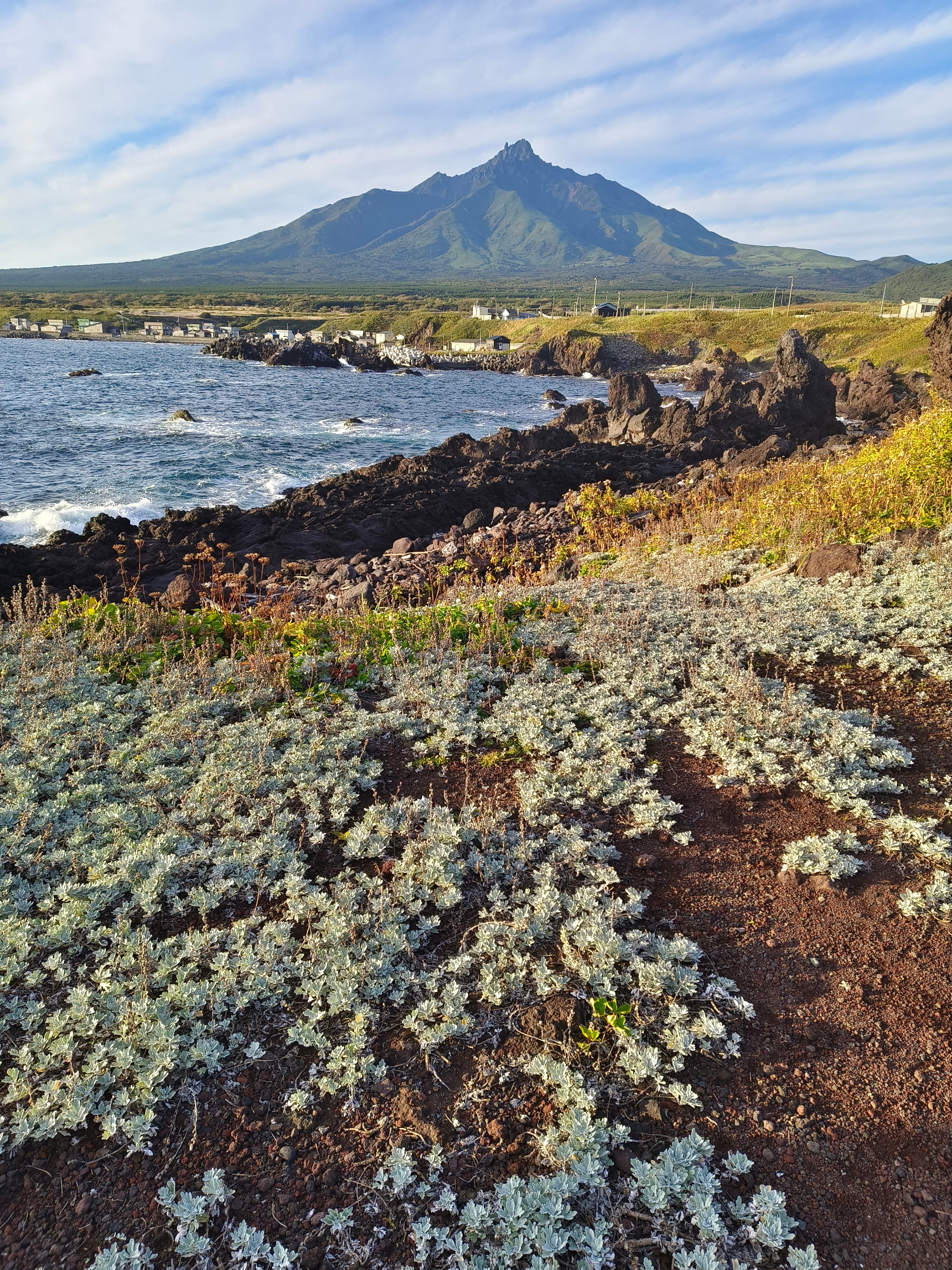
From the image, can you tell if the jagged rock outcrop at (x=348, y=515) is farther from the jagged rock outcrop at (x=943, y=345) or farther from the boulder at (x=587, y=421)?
the jagged rock outcrop at (x=943, y=345)

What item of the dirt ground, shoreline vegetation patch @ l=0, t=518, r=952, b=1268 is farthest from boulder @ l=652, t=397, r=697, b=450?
the dirt ground

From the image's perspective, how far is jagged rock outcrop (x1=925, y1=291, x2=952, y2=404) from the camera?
1457cm

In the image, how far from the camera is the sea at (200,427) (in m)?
27.2

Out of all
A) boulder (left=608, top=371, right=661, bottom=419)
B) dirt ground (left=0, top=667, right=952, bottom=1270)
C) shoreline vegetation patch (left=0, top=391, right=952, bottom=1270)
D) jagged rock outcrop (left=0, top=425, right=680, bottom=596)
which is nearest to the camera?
dirt ground (left=0, top=667, right=952, bottom=1270)

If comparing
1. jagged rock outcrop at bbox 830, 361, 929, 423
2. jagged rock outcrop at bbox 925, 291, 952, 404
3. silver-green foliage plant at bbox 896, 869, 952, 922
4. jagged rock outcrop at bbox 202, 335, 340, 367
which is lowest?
silver-green foliage plant at bbox 896, 869, 952, 922

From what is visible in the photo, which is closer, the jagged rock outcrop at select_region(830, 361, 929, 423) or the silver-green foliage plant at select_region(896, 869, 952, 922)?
the silver-green foliage plant at select_region(896, 869, 952, 922)

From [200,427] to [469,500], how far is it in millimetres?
26400

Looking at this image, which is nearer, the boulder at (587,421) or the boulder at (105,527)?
the boulder at (105,527)

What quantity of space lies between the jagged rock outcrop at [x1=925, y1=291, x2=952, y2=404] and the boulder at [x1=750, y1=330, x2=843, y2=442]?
20315 millimetres

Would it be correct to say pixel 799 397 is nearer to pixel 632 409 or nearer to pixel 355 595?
pixel 632 409

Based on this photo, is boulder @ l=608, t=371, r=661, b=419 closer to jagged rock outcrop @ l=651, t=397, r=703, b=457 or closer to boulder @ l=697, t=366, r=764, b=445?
jagged rock outcrop @ l=651, t=397, r=703, b=457

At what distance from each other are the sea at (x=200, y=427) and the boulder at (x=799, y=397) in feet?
55.0

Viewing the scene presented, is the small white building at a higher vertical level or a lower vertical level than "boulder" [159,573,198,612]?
higher

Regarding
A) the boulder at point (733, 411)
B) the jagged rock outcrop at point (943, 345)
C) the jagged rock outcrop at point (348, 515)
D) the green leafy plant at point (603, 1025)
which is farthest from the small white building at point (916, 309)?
the green leafy plant at point (603, 1025)
